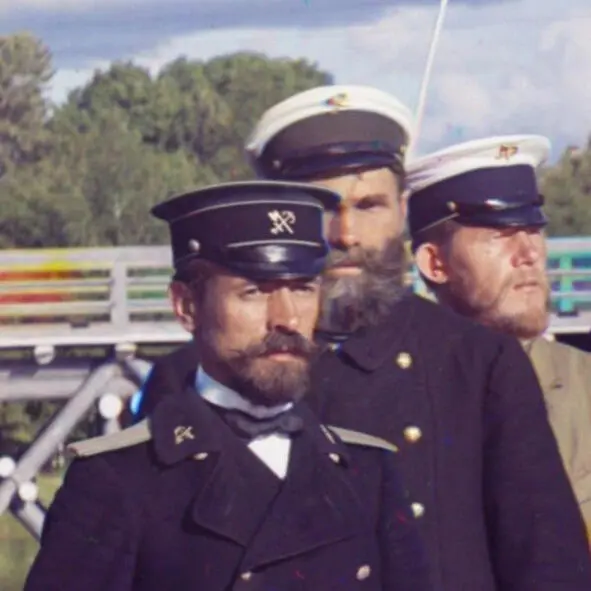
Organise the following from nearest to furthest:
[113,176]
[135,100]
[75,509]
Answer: [75,509]
[113,176]
[135,100]

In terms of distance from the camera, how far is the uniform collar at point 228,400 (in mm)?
3277

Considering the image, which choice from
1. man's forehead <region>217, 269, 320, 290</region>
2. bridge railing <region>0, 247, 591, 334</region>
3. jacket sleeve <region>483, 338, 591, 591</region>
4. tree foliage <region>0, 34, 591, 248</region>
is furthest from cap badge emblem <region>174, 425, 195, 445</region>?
tree foliage <region>0, 34, 591, 248</region>

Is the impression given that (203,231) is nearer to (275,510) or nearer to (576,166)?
(275,510)

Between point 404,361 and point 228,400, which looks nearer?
point 228,400

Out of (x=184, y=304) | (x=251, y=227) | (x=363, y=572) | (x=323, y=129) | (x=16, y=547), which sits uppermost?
(x=323, y=129)

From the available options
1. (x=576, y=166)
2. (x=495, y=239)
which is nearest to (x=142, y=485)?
(x=495, y=239)

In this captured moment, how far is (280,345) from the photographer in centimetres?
323

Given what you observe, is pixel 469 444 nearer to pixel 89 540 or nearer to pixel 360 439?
pixel 360 439

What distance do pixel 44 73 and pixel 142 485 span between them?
36267 mm

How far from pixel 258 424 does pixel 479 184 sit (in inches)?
46.3

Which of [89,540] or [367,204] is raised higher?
[367,204]

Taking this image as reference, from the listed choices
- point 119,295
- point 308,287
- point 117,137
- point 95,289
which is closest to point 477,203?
point 308,287

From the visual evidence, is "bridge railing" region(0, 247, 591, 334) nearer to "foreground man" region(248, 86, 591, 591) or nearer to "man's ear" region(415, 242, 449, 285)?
"man's ear" region(415, 242, 449, 285)

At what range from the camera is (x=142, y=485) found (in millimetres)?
3250
